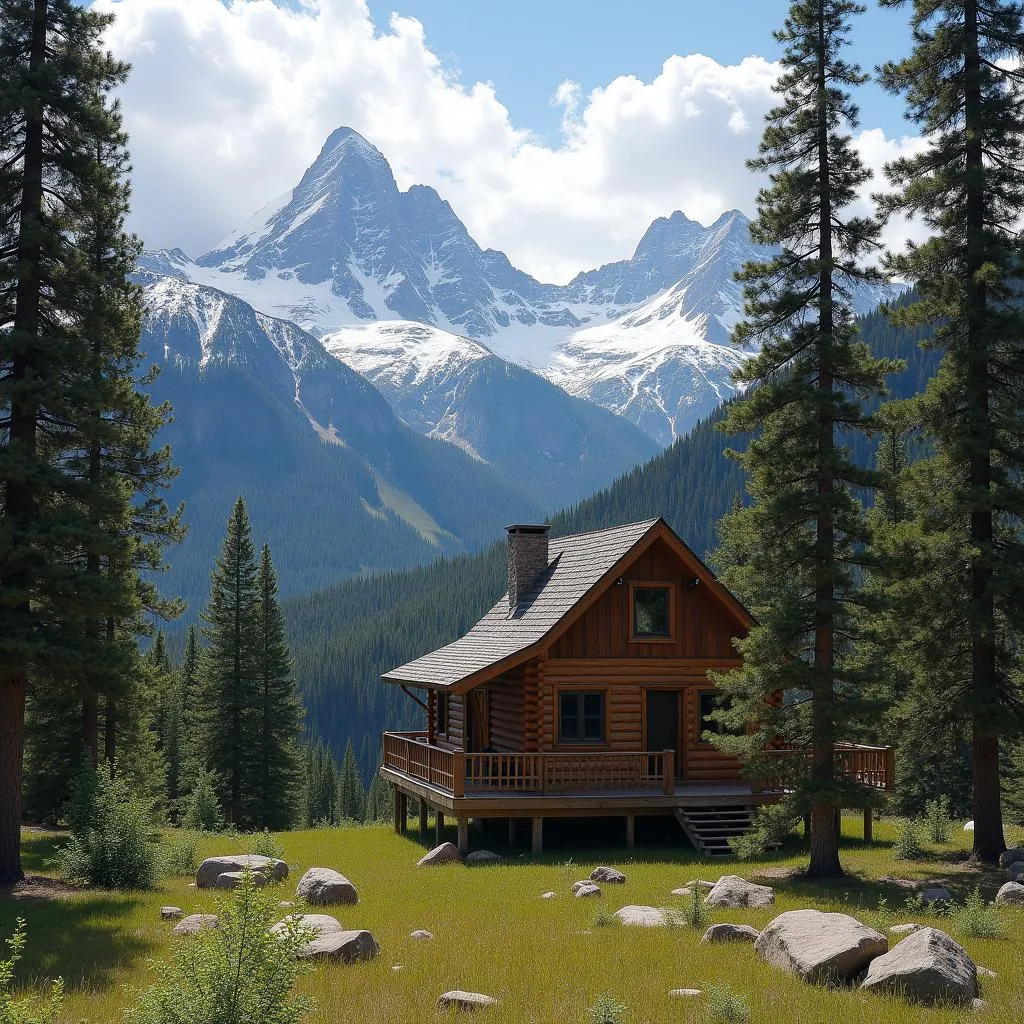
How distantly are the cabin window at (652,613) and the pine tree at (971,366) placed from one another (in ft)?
25.1

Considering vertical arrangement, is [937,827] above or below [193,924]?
above

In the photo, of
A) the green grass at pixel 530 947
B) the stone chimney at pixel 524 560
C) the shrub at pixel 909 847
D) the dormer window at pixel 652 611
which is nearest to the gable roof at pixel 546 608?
the stone chimney at pixel 524 560

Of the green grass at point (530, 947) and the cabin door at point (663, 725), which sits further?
the cabin door at point (663, 725)

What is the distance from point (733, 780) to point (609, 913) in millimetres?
12163

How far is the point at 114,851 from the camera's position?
19.2 metres

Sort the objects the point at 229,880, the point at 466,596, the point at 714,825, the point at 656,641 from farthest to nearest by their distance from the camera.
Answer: the point at 466,596 → the point at 656,641 → the point at 714,825 → the point at 229,880

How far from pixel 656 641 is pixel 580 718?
268 centimetres

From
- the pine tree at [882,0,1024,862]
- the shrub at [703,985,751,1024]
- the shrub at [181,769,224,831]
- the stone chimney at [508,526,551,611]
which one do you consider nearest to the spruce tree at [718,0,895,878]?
the pine tree at [882,0,1024,862]

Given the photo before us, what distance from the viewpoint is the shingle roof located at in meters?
26.7

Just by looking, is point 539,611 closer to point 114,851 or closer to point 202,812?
point 114,851

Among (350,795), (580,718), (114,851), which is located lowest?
(350,795)

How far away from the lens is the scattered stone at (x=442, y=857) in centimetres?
2420

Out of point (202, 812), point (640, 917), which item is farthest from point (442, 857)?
point (202, 812)

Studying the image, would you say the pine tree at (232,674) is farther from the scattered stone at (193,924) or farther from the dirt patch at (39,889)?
the scattered stone at (193,924)
